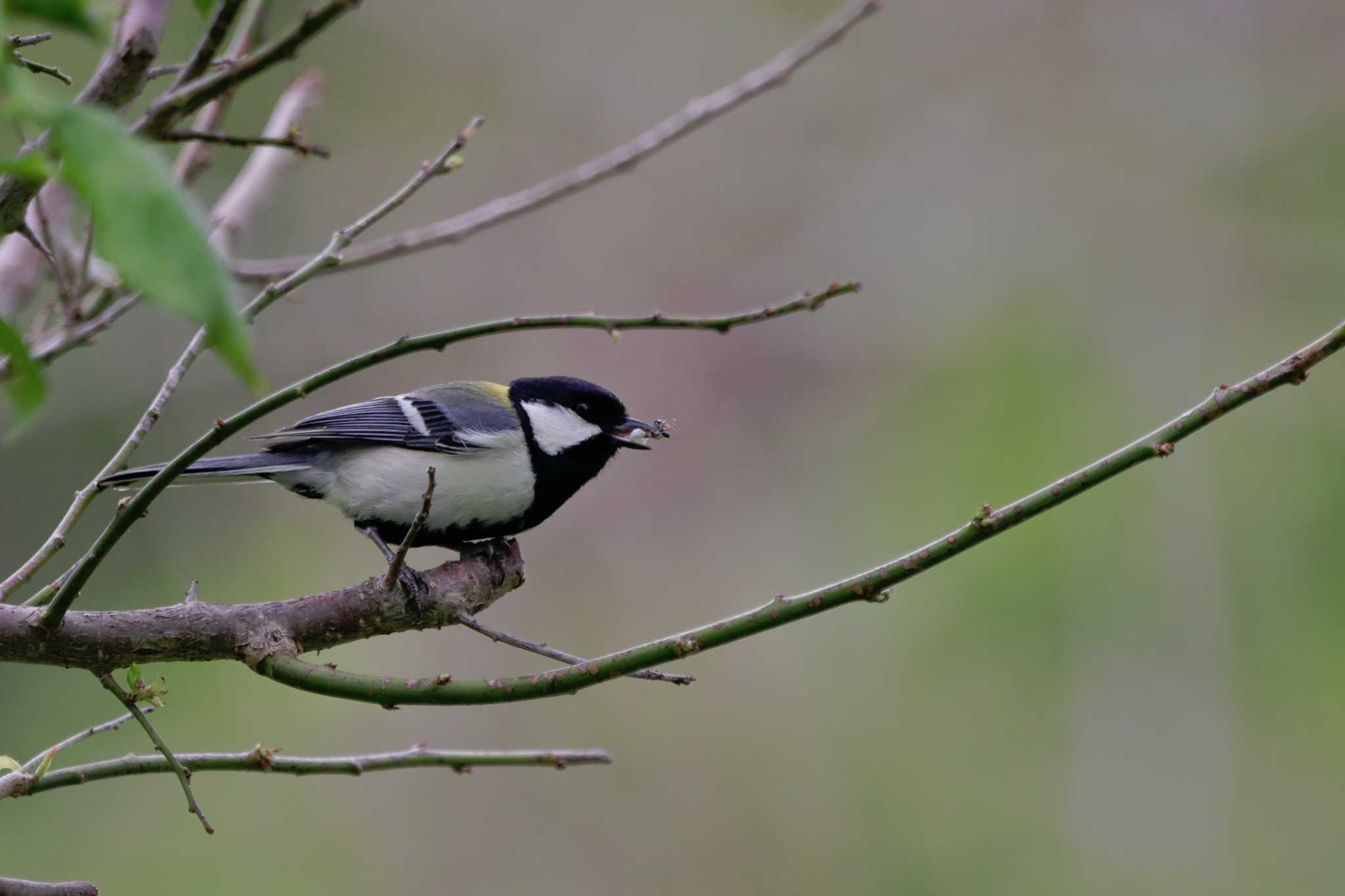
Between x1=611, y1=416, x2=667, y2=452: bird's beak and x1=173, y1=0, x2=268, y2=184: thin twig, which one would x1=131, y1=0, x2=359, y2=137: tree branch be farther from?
x1=611, y1=416, x2=667, y2=452: bird's beak

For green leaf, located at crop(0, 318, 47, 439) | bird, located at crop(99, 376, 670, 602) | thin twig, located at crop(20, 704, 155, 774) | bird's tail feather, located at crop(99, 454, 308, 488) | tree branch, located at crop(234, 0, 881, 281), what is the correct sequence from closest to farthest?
green leaf, located at crop(0, 318, 47, 439) < thin twig, located at crop(20, 704, 155, 774) < tree branch, located at crop(234, 0, 881, 281) < bird's tail feather, located at crop(99, 454, 308, 488) < bird, located at crop(99, 376, 670, 602)

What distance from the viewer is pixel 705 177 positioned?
9062mm

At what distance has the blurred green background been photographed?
7039mm

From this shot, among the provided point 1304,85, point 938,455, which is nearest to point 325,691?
point 938,455

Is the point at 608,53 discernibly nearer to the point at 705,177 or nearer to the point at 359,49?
the point at 705,177

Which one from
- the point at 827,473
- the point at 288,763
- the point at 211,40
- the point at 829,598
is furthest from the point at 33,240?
the point at 827,473

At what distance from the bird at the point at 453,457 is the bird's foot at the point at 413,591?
0.74 metres

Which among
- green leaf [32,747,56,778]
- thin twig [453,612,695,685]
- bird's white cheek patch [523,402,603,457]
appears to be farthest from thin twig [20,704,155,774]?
bird's white cheek patch [523,402,603,457]

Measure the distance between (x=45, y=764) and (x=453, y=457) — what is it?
1.56 m

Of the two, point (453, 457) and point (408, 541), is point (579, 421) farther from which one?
point (408, 541)

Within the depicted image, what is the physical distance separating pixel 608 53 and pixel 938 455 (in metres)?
3.99

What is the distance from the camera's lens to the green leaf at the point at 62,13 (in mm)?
744

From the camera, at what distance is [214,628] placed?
167 cm

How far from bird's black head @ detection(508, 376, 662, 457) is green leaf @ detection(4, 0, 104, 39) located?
241 cm
